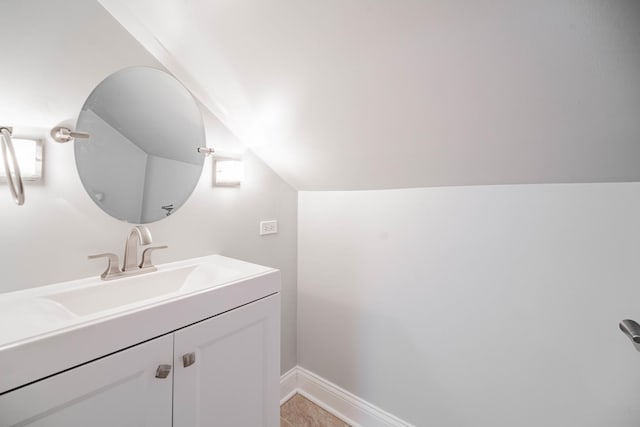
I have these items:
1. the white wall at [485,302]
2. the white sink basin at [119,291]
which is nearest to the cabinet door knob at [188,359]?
the white sink basin at [119,291]

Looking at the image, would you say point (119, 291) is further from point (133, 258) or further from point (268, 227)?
point (268, 227)

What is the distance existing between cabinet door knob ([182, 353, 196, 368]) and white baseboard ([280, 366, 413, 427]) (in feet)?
3.83

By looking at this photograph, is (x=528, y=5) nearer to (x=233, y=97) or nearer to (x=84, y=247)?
(x=233, y=97)

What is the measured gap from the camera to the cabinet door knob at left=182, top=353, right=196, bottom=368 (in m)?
0.84

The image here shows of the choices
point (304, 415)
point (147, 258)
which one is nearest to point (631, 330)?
point (304, 415)

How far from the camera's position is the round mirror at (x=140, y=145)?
3.53 feet

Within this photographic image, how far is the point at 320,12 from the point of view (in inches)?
34.3

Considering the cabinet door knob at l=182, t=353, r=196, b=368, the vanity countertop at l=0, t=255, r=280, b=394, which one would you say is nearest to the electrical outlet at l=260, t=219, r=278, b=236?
the vanity countertop at l=0, t=255, r=280, b=394

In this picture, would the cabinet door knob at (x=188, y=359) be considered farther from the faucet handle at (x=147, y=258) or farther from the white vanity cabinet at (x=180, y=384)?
the faucet handle at (x=147, y=258)

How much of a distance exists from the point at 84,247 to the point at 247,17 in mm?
1083

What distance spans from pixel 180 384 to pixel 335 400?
1.22 meters

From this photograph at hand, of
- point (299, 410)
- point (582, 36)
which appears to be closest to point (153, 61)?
point (582, 36)

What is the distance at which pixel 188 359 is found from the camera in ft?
2.79

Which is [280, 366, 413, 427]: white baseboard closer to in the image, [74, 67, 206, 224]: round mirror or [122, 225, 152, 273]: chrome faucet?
[122, 225, 152, 273]: chrome faucet
